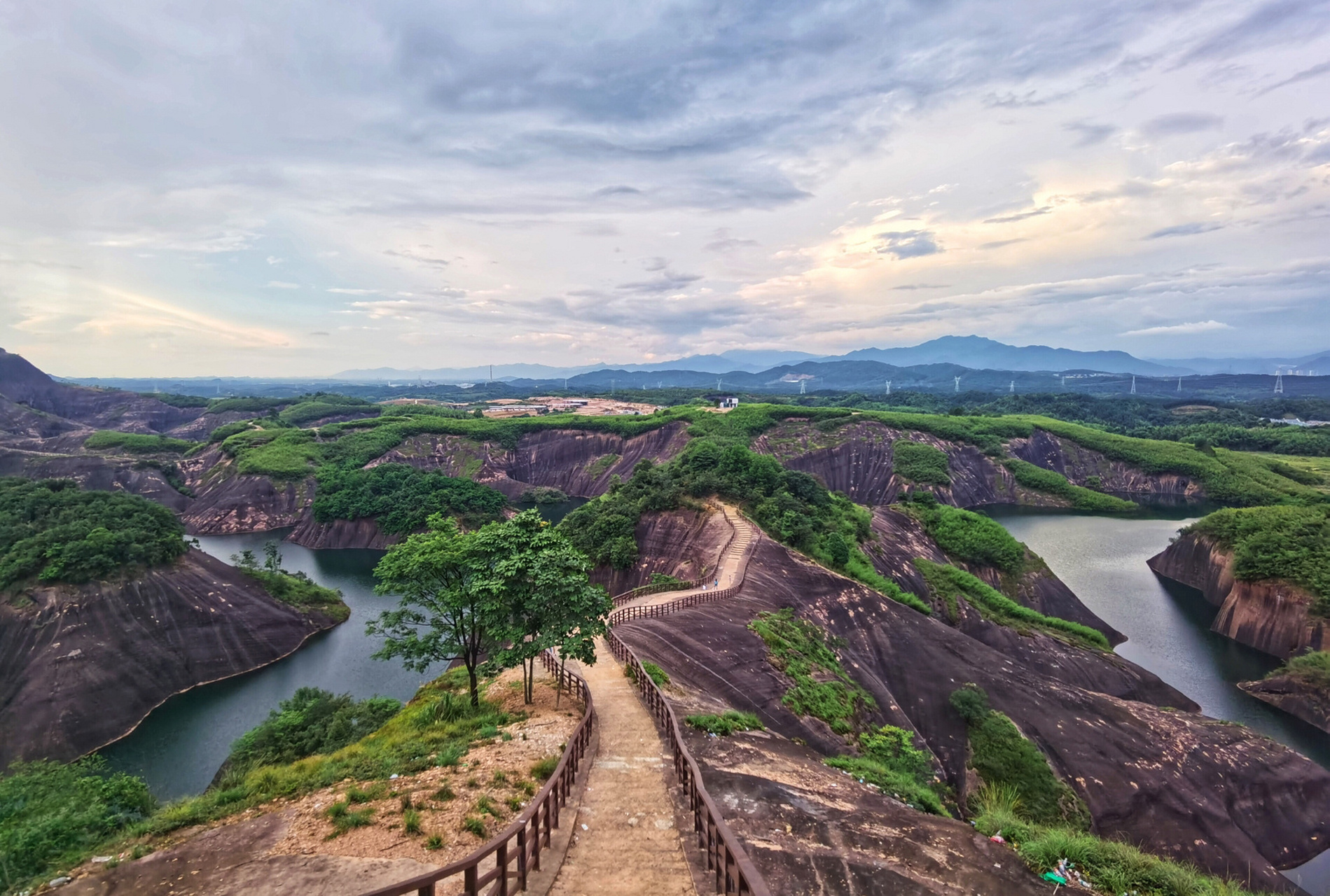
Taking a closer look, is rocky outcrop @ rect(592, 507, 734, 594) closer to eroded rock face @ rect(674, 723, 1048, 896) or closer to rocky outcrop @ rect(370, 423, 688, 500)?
eroded rock face @ rect(674, 723, 1048, 896)

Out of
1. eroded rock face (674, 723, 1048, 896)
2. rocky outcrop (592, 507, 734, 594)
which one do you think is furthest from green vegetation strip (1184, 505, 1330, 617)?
eroded rock face (674, 723, 1048, 896)

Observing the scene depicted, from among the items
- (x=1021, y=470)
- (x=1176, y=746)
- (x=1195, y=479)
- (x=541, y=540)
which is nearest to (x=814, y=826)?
(x=541, y=540)

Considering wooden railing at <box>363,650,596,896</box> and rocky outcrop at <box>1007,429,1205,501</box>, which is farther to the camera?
rocky outcrop at <box>1007,429,1205,501</box>

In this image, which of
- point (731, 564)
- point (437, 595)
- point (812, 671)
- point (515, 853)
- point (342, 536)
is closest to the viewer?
point (515, 853)

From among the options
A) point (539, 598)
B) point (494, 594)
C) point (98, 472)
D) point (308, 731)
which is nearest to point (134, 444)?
point (98, 472)

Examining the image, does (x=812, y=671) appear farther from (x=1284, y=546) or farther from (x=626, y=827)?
(x=1284, y=546)

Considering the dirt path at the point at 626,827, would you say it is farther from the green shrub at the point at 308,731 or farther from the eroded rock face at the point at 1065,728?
the green shrub at the point at 308,731
